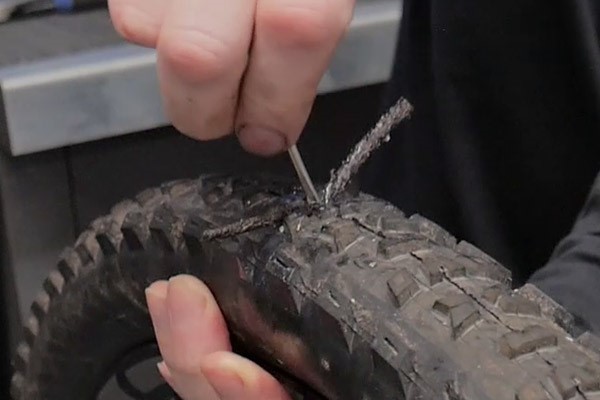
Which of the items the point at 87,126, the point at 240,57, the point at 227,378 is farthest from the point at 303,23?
the point at 87,126

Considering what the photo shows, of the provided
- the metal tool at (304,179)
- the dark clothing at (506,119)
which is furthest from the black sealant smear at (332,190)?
the dark clothing at (506,119)

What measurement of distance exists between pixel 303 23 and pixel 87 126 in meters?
0.30

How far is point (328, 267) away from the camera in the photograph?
33cm

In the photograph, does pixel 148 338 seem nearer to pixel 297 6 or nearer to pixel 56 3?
pixel 297 6

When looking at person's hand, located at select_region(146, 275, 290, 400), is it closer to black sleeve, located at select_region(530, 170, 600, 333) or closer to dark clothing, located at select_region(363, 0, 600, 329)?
black sleeve, located at select_region(530, 170, 600, 333)

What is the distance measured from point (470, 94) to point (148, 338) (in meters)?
0.25

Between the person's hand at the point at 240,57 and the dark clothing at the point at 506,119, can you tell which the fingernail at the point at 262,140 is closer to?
the person's hand at the point at 240,57

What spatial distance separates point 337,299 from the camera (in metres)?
0.32

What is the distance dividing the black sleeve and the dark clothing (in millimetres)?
132

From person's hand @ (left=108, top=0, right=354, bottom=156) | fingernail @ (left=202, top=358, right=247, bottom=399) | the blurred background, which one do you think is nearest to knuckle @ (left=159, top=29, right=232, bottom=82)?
person's hand @ (left=108, top=0, right=354, bottom=156)

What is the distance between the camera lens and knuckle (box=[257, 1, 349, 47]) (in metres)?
0.31

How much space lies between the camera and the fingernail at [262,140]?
1.17ft

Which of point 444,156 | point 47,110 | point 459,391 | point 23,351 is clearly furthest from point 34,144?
point 459,391

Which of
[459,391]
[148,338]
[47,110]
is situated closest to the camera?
[459,391]
